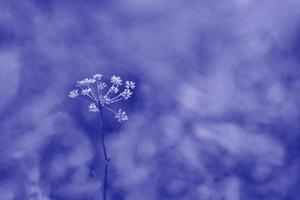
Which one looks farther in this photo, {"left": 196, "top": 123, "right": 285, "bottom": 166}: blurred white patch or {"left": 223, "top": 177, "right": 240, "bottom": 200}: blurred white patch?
{"left": 196, "top": 123, "right": 285, "bottom": 166}: blurred white patch

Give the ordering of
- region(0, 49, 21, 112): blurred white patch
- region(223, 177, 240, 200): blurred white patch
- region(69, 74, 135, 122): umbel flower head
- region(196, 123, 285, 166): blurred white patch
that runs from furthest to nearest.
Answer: region(196, 123, 285, 166): blurred white patch
region(223, 177, 240, 200): blurred white patch
region(0, 49, 21, 112): blurred white patch
region(69, 74, 135, 122): umbel flower head

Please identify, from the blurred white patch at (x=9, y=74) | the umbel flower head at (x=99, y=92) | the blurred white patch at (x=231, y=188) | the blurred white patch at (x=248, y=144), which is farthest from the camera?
the blurred white patch at (x=248, y=144)

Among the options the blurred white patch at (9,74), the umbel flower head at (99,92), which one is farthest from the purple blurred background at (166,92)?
the umbel flower head at (99,92)

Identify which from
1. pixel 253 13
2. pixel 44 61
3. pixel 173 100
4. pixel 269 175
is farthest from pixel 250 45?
pixel 44 61

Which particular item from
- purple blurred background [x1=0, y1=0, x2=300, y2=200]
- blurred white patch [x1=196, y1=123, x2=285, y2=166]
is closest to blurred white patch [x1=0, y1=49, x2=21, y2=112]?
purple blurred background [x1=0, y1=0, x2=300, y2=200]

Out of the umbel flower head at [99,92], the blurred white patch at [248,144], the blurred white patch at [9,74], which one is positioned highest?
the blurred white patch at [9,74]

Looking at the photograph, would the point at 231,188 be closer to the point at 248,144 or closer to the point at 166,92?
the point at 248,144

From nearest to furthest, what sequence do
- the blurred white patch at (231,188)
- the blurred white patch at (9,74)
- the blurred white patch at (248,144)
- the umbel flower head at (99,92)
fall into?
the umbel flower head at (99,92), the blurred white patch at (9,74), the blurred white patch at (231,188), the blurred white patch at (248,144)

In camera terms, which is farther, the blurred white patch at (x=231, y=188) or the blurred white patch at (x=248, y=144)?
the blurred white patch at (x=248, y=144)

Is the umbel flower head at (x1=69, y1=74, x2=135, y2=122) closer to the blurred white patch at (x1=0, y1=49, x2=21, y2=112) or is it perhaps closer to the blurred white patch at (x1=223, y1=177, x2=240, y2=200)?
the blurred white patch at (x1=0, y1=49, x2=21, y2=112)

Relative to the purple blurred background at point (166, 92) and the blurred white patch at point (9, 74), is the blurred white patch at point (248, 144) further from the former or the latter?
the blurred white patch at point (9, 74)
